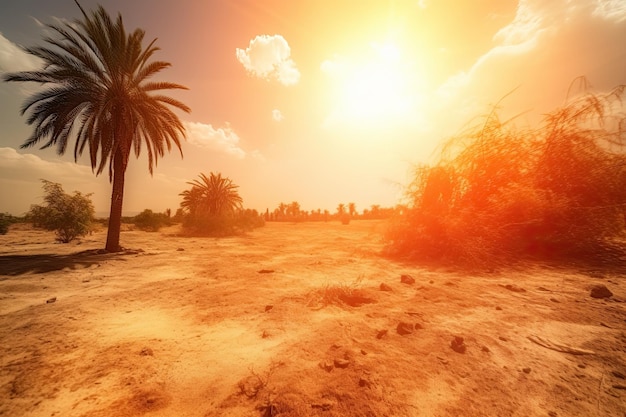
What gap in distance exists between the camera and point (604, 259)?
564cm

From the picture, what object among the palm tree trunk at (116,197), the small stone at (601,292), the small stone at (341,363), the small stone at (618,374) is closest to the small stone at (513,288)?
the small stone at (601,292)

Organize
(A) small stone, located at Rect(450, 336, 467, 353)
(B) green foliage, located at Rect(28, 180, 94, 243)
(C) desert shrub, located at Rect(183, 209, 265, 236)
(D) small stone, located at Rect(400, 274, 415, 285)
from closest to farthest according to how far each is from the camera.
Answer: (A) small stone, located at Rect(450, 336, 467, 353) → (D) small stone, located at Rect(400, 274, 415, 285) → (B) green foliage, located at Rect(28, 180, 94, 243) → (C) desert shrub, located at Rect(183, 209, 265, 236)

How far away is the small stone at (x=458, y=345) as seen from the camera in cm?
268

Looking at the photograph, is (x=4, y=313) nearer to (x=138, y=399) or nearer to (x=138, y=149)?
(x=138, y=399)

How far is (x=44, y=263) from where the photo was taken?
23.9 ft

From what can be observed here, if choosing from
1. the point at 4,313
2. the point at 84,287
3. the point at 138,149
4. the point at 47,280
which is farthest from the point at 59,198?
the point at 4,313

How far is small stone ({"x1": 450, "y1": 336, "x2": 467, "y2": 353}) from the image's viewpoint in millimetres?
2680

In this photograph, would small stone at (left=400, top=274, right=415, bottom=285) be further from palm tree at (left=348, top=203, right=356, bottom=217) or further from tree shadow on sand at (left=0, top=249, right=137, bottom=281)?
palm tree at (left=348, top=203, right=356, bottom=217)

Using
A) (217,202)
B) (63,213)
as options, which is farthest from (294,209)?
(63,213)

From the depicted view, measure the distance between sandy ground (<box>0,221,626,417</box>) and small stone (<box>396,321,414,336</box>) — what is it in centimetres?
2

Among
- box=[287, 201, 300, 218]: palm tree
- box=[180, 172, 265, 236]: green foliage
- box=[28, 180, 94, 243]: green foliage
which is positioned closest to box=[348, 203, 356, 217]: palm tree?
box=[287, 201, 300, 218]: palm tree

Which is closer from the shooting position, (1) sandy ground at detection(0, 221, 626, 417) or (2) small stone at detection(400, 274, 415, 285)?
(1) sandy ground at detection(0, 221, 626, 417)

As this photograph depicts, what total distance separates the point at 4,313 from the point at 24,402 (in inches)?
114

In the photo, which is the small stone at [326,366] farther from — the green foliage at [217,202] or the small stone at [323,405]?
the green foliage at [217,202]
